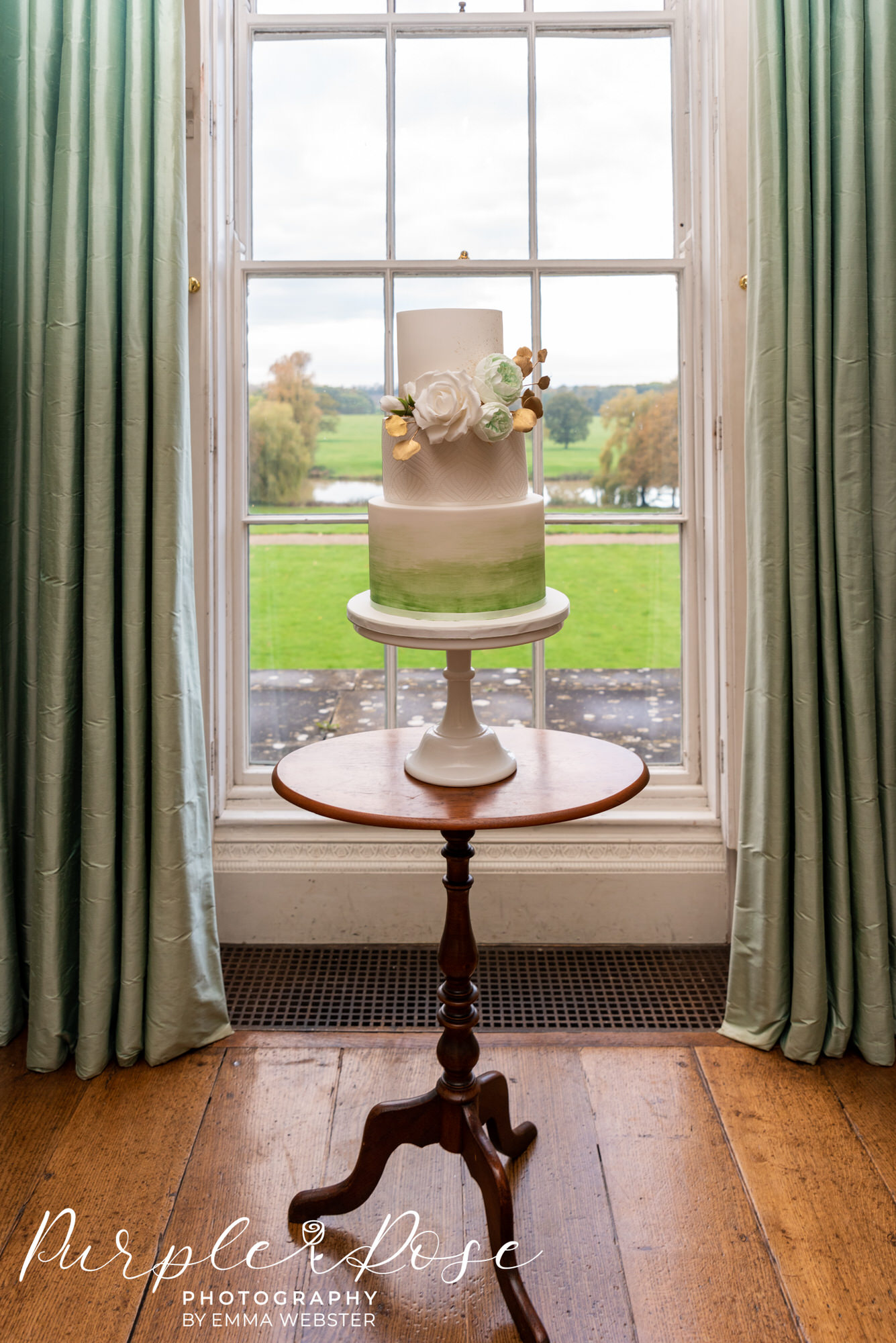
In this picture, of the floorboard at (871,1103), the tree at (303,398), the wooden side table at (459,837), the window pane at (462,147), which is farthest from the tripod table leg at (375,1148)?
the window pane at (462,147)

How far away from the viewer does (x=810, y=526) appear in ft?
5.83

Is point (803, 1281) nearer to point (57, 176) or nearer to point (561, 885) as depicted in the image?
point (561, 885)

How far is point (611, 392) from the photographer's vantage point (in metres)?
2.21

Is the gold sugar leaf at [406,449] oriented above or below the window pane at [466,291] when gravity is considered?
below

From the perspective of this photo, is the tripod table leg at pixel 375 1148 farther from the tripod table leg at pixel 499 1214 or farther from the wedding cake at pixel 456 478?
the wedding cake at pixel 456 478

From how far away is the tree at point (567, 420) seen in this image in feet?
7.27

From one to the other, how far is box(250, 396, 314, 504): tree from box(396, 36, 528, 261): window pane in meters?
0.44

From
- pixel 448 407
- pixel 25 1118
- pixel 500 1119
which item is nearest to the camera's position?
pixel 448 407

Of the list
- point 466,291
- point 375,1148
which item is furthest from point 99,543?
point 375,1148

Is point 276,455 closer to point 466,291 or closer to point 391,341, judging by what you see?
point 391,341

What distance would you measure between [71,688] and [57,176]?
849 mm

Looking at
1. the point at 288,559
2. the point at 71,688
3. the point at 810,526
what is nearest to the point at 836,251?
the point at 810,526

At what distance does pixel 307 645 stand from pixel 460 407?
113 centimetres

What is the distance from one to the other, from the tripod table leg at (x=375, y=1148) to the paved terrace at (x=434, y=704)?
0.96m
